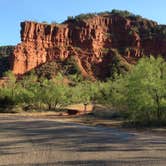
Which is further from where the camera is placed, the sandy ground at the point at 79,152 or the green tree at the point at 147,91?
the green tree at the point at 147,91

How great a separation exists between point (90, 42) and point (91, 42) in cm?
32

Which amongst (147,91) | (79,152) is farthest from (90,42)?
(79,152)

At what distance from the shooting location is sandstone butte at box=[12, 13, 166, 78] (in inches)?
5650

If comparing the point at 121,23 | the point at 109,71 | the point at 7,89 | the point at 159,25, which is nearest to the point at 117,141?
the point at 7,89

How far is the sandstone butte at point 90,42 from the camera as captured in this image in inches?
5650

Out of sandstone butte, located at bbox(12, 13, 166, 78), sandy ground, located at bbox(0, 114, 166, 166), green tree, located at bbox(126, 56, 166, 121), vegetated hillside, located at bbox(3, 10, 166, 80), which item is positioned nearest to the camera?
sandy ground, located at bbox(0, 114, 166, 166)

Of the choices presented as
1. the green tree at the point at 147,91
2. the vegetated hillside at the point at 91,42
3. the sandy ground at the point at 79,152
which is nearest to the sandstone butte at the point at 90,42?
the vegetated hillside at the point at 91,42

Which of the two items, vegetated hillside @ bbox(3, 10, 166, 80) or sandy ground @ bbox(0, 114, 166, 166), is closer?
sandy ground @ bbox(0, 114, 166, 166)

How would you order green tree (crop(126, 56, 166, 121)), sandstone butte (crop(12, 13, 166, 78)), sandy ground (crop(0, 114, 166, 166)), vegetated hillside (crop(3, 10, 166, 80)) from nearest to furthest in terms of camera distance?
sandy ground (crop(0, 114, 166, 166)) → green tree (crop(126, 56, 166, 121)) → vegetated hillside (crop(3, 10, 166, 80)) → sandstone butte (crop(12, 13, 166, 78))

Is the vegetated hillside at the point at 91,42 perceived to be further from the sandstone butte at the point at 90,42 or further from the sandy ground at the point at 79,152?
the sandy ground at the point at 79,152

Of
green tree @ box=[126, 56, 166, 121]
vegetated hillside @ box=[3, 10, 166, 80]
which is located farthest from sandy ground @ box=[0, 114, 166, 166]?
vegetated hillside @ box=[3, 10, 166, 80]

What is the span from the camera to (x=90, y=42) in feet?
504

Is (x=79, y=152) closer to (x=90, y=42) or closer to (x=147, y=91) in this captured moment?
(x=147, y=91)

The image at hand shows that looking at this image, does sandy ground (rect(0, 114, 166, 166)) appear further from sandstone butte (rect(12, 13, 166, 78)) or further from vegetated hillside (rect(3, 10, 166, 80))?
sandstone butte (rect(12, 13, 166, 78))
